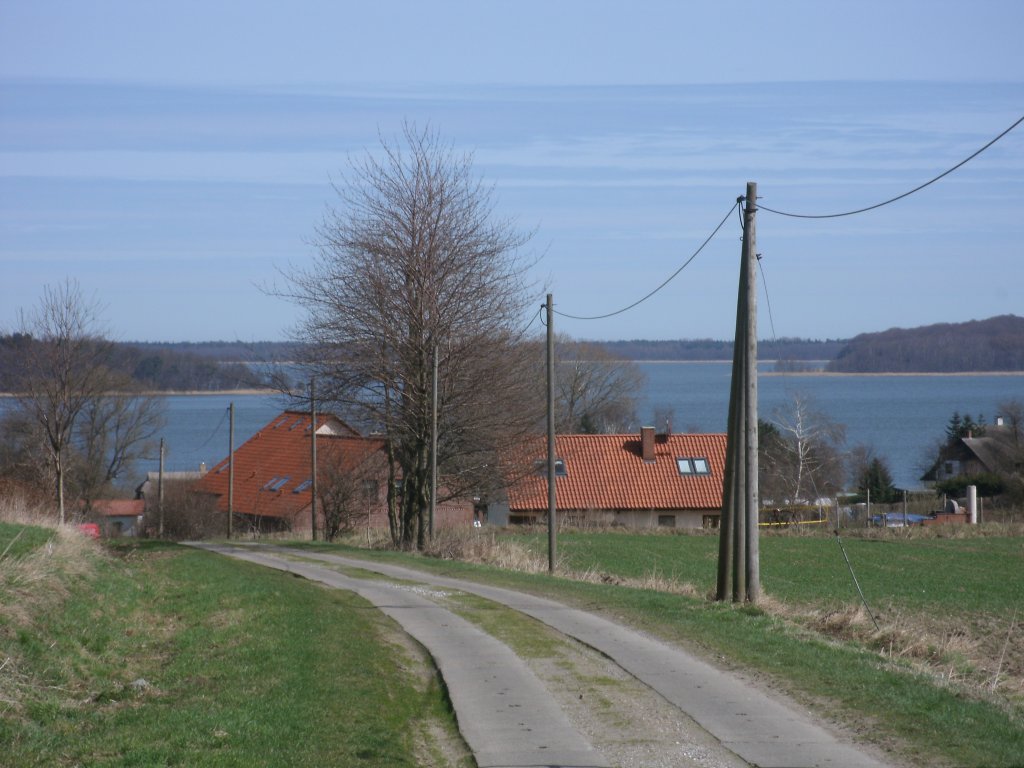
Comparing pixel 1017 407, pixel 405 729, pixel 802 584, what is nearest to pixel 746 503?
pixel 405 729

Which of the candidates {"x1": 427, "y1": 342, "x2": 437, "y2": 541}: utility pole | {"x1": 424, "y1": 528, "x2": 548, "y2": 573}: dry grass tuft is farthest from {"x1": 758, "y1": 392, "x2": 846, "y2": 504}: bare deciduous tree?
{"x1": 424, "y1": 528, "x2": 548, "y2": 573}: dry grass tuft

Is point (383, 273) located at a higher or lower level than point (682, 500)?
higher

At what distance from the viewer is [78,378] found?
3991 cm

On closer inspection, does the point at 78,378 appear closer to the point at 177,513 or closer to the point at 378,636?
the point at 177,513

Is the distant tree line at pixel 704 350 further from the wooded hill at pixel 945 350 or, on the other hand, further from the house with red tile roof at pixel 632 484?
the house with red tile roof at pixel 632 484

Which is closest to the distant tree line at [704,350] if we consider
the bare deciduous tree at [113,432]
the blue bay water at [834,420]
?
the blue bay water at [834,420]

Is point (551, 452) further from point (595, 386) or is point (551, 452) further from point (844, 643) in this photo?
point (595, 386)

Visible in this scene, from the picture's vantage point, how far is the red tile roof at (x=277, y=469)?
51781mm

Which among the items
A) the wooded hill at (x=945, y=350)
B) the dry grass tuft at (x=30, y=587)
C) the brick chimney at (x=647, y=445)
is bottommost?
the dry grass tuft at (x=30, y=587)

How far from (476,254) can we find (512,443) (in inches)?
250

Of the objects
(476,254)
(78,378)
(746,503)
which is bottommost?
(746,503)

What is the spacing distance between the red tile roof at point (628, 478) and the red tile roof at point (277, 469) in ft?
34.3

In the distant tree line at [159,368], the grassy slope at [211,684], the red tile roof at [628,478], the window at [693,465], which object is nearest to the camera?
the grassy slope at [211,684]

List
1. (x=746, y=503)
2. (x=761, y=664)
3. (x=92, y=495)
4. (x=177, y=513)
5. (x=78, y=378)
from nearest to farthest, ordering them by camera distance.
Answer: (x=761, y=664) → (x=746, y=503) → (x=78, y=378) → (x=177, y=513) → (x=92, y=495)
